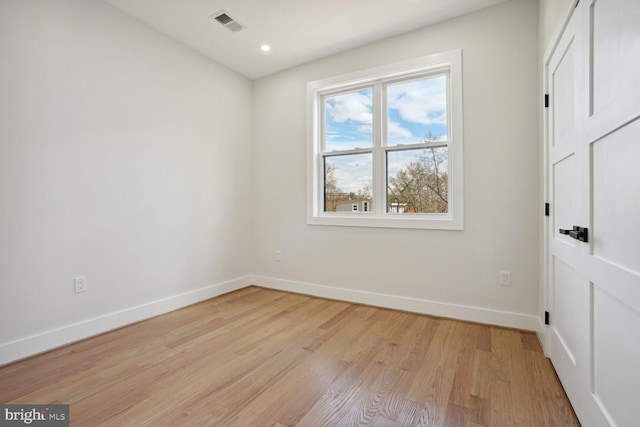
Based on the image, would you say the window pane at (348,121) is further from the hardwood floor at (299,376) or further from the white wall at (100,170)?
the hardwood floor at (299,376)

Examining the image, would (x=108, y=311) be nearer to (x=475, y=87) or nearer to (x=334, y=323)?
(x=334, y=323)

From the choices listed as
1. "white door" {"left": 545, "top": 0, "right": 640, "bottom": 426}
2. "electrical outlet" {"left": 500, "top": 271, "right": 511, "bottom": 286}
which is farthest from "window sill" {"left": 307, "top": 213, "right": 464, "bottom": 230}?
"white door" {"left": 545, "top": 0, "right": 640, "bottom": 426}

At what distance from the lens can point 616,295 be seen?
3.58ft

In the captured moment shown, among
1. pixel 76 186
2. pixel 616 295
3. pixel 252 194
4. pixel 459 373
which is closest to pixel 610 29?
pixel 616 295

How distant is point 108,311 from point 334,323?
6.42ft

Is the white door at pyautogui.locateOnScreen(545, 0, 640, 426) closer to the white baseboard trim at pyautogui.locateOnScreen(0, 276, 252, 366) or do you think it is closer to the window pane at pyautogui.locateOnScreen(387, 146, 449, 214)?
the window pane at pyautogui.locateOnScreen(387, 146, 449, 214)

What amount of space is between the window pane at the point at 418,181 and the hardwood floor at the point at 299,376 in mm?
1117

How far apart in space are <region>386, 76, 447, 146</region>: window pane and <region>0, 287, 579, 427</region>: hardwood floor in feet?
5.98

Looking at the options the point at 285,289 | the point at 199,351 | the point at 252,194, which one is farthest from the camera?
the point at 252,194

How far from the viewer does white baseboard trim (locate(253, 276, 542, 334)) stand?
8.25ft

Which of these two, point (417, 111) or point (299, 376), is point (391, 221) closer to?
point (417, 111)

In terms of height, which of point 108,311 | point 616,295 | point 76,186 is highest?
point 76,186

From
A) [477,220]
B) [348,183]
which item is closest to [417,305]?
[477,220]

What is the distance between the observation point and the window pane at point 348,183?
338 cm
